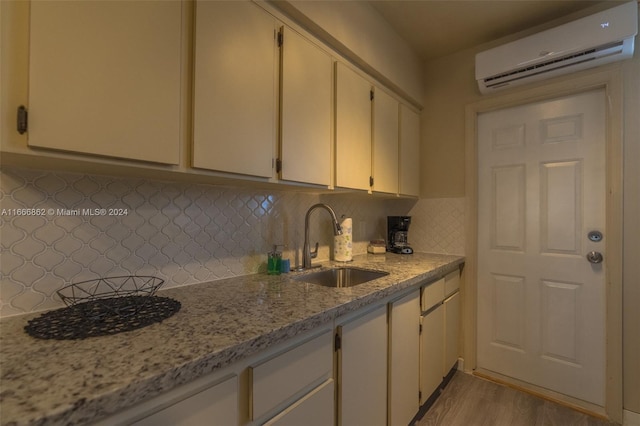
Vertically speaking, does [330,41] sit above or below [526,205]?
above

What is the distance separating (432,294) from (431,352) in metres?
0.38

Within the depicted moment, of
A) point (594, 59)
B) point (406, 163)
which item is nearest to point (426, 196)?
→ point (406, 163)

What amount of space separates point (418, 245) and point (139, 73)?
2330mm

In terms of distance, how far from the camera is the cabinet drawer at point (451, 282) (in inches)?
78.5

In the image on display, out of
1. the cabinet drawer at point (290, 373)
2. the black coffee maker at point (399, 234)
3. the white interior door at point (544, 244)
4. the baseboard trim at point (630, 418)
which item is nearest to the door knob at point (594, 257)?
the white interior door at point (544, 244)

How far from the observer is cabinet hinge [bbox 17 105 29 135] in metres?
0.66

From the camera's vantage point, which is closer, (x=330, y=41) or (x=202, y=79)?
(x=202, y=79)

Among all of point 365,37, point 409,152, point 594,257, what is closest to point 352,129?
point 365,37

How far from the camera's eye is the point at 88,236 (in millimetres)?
997

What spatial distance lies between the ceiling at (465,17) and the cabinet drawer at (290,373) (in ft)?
6.64

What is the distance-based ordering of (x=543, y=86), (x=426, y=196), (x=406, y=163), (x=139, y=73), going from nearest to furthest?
1. (x=139, y=73)
2. (x=543, y=86)
3. (x=406, y=163)
4. (x=426, y=196)

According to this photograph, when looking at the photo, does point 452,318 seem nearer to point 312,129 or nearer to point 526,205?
point 526,205

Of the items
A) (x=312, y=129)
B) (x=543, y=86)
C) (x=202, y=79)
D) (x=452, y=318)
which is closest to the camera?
(x=202, y=79)

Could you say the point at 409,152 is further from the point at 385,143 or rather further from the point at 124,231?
the point at 124,231
